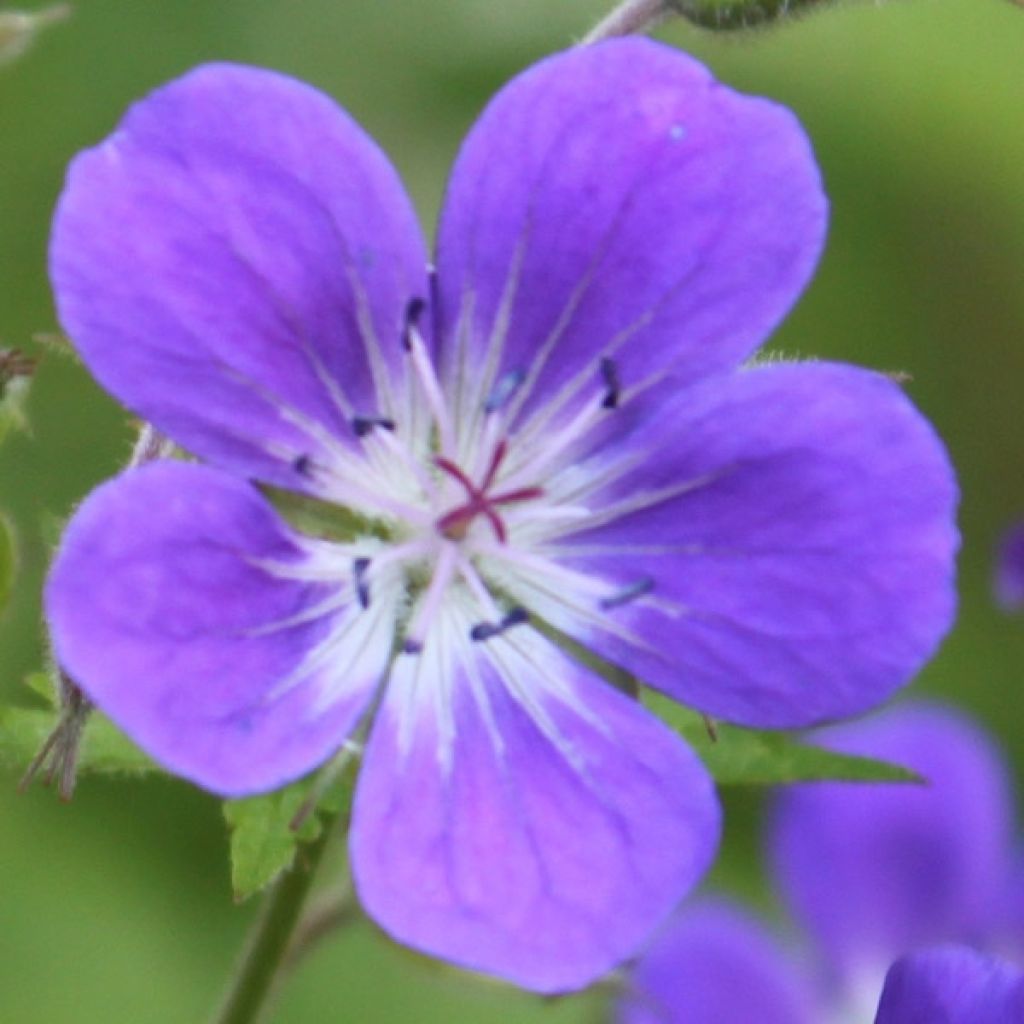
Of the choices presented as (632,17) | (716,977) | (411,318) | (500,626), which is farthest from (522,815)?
(716,977)

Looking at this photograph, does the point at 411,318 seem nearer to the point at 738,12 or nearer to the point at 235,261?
the point at 235,261

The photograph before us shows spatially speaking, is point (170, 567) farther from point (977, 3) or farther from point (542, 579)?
point (977, 3)

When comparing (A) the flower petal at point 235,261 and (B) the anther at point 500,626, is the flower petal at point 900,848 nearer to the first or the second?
(B) the anther at point 500,626

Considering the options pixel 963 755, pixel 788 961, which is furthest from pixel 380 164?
pixel 788 961

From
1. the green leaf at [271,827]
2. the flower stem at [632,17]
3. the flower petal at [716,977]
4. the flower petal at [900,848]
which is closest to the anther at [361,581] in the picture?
the green leaf at [271,827]

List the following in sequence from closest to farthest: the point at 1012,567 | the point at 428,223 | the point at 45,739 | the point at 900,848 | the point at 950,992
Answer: the point at 950,992 < the point at 45,739 < the point at 1012,567 < the point at 900,848 < the point at 428,223

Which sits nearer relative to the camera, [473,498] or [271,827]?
[271,827]

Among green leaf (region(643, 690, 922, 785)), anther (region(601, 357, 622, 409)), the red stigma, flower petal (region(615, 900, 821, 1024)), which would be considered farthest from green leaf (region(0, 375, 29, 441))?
flower petal (region(615, 900, 821, 1024))
